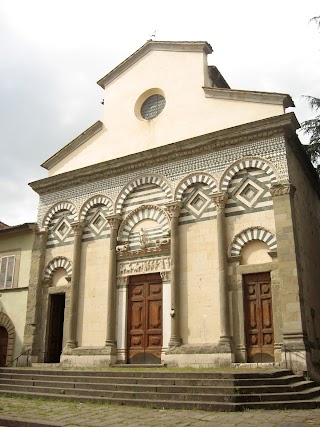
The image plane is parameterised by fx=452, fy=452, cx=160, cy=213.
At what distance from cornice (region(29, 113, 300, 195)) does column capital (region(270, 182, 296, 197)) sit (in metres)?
1.85

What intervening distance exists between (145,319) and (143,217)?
3.72 meters

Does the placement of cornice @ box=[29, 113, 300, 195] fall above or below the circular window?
below

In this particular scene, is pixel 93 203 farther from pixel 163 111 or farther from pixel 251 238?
pixel 251 238

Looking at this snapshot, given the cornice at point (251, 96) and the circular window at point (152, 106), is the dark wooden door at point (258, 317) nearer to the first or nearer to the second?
the cornice at point (251, 96)

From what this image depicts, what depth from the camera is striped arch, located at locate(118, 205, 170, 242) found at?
53.6ft

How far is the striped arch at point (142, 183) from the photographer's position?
54.6 ft

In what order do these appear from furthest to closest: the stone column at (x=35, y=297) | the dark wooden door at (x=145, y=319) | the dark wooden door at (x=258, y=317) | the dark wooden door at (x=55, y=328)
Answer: the dark wooden door at (x=55, y=328), the stone column at (x=35, y=297), the dark wooden door at (x=145, y=319), the dark wooden door at (x=258, y=317)

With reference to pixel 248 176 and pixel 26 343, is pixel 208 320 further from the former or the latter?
pixel 26 343

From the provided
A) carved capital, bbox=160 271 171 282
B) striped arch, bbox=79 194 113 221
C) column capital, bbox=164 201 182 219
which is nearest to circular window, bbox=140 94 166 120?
striped arch, bbox=79 194 113 221

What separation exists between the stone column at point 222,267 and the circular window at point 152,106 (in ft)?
16.2

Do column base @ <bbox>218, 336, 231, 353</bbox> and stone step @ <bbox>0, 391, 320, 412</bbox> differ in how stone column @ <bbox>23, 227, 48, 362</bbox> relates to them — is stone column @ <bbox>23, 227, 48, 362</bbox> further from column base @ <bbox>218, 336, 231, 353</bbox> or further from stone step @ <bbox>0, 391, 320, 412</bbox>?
stone step @ <bbox>0, 391, 320, 412</bbox>

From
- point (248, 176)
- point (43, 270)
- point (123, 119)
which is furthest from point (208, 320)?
point (123, 119)

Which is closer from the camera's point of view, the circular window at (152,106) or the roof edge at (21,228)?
the circular window at (152,106)

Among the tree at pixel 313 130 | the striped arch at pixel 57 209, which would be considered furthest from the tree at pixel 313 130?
the striped arch at pixel 57 209
